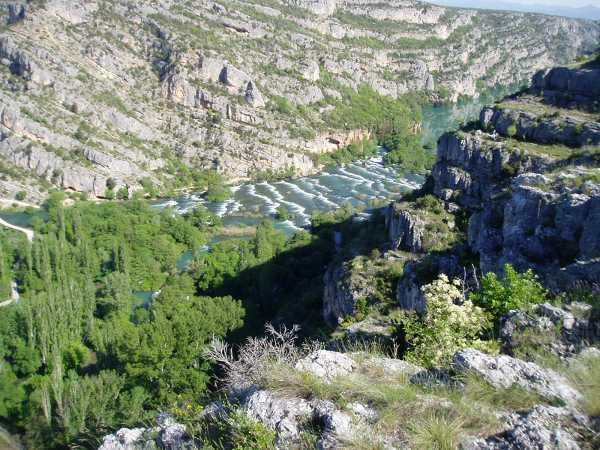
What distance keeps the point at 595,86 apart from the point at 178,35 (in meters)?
105

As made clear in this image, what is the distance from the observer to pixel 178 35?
119062 millimetres

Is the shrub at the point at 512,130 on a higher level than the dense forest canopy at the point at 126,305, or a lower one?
higher

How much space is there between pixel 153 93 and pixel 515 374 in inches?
4553

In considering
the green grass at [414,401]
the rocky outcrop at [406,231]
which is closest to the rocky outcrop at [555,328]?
the green grass at [414,401]

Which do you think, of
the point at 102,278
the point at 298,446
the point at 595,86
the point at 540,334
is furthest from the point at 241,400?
the point at 102,278

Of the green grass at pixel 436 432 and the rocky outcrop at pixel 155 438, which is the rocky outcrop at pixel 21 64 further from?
the green grass at pixel 436 432

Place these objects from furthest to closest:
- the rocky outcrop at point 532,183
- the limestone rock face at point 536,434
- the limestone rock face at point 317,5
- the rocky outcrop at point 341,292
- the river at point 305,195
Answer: the limestone rock face at point 317,5, the river at point 305,195, the rocky outcrop at point 341,292, the rocky outcrop at point 532,183, the limestone rock face at point 536,434

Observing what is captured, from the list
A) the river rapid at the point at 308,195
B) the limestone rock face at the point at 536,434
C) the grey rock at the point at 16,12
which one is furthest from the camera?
the grey rock at the point at 16,12

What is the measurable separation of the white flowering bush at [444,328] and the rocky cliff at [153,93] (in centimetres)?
8266

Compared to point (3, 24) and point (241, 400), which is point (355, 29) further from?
point (241, 400)

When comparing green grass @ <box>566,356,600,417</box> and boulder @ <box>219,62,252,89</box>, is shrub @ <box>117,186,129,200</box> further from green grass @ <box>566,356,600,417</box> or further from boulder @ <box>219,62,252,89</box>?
green grass @ <box>566,356,600,417</box>

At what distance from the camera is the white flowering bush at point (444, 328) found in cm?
755

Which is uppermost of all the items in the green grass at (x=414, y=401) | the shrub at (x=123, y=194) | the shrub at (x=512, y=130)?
the shrub at (x=512, y=130)

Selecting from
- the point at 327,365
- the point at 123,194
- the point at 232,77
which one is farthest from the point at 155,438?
the point at 232,77
